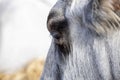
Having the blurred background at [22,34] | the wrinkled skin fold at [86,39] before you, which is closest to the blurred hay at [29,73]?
the blurred background at [22,34]

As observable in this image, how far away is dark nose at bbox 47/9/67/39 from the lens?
27.8 inches

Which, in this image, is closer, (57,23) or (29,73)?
(57,23)

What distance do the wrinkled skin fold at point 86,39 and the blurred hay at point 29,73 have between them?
1246mm

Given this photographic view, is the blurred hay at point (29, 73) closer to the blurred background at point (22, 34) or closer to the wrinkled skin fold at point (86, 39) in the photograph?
the blurred background at point (22, 34)

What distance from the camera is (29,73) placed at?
2.01 metres

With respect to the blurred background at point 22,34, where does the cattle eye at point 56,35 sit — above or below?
above

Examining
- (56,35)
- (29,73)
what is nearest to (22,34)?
(29,73)

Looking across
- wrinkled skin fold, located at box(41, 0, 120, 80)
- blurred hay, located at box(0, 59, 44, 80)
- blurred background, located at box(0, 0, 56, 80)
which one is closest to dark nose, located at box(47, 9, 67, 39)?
wrinkled skin fold, located at box(41, 0, 120, 80)

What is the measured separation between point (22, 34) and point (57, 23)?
1.63m

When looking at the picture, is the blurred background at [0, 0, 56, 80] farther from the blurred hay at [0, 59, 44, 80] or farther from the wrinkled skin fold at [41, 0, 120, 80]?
the wrinkled skin fold at [41, 0, 120, 80]

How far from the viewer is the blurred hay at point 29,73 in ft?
6.54

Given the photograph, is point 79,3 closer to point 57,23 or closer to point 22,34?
point 57,23

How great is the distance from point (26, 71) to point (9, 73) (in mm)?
178

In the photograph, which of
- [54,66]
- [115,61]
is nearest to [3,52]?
[54,66]
